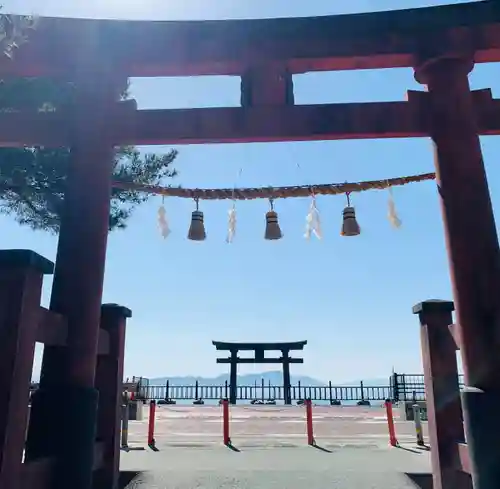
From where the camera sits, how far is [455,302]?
3213 mm

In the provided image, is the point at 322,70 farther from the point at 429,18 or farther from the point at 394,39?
the point at 429,18

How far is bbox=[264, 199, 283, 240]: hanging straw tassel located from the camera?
183 inches

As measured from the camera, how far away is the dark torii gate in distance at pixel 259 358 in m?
23.2

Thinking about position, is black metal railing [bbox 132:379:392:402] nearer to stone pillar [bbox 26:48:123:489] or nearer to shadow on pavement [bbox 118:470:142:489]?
shadow on pavement [bbox 118:470:142:489]

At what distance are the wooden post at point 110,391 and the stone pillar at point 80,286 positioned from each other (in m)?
0.71

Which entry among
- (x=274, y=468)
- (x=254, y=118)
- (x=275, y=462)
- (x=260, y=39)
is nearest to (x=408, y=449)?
(x=275, y=462)

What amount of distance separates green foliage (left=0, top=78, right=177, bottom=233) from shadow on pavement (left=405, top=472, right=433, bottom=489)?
549 cm

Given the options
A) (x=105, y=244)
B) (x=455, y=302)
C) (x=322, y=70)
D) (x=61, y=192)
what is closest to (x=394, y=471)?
(x=455, y=302)

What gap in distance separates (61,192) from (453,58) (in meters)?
6.03

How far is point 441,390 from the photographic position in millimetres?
3584

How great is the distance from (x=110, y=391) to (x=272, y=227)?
7.05 feet

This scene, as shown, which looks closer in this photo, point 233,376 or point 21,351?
point 21,351

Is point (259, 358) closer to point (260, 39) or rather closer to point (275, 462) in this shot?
point (275, 462)

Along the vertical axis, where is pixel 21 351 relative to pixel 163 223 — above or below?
below
